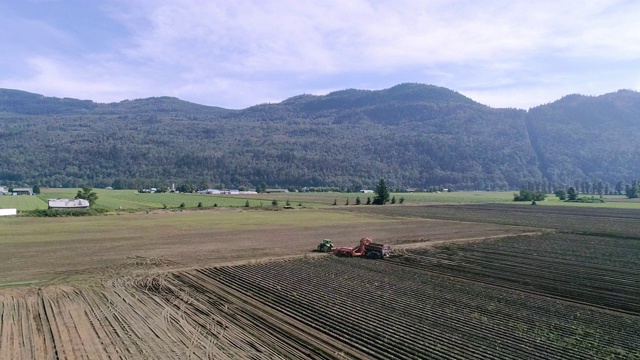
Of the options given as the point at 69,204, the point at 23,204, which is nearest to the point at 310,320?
the point at 69,204

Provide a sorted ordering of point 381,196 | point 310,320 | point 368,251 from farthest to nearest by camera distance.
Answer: point 381,196
point 368,251
point 310,320

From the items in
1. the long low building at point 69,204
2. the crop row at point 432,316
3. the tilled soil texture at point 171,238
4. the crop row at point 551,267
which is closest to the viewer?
the crop row at point 432,316

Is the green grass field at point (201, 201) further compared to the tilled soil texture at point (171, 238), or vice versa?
the green grass field at point (201, 201)

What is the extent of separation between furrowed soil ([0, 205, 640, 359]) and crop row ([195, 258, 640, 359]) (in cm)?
8

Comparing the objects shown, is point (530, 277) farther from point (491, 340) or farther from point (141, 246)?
point (141, 246)

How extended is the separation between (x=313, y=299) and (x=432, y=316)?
5.09 metres

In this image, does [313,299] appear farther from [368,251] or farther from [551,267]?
[551,267]

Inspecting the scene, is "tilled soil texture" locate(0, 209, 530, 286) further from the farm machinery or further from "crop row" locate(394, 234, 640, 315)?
"crop row" locate(394, 234, 640, 315)

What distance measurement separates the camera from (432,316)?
17.5m

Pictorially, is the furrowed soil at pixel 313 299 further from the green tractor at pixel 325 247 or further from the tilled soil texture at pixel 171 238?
the green tractor at pixel 325 247

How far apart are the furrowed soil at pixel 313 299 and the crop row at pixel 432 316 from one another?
8 centimetres

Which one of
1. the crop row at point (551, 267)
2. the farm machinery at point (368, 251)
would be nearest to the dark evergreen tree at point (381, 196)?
the crop row at point (551, 267)

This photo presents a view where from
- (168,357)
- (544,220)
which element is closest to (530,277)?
(168,357)

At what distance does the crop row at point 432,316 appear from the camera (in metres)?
14.4
